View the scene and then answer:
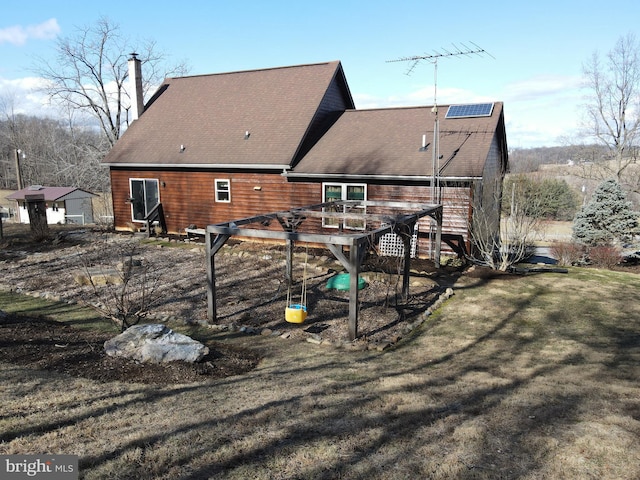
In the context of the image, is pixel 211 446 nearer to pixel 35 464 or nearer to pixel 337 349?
pixel 35 464

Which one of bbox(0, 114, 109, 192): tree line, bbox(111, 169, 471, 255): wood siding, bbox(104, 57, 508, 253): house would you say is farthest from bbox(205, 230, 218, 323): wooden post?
bbox(0, 114, 109, 192): tree line

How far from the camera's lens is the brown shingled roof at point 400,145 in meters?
14.4

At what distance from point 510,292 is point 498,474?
8147mm

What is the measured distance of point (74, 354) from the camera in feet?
22.4

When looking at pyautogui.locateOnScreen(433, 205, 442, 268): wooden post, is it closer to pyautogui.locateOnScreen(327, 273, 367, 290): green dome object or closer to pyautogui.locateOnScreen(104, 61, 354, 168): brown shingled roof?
pyautogui.locateOnScreen(327, 273, 367, 290): green dome object

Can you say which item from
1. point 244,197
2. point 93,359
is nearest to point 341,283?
point 93,359

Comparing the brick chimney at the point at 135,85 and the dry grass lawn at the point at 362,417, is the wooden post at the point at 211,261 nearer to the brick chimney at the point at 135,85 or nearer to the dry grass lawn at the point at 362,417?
the dry grass lawn at the point at 362,417

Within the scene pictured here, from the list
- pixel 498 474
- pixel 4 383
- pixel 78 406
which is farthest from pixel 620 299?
pixel 4 383

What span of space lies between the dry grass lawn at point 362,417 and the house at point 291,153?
7.63 meters

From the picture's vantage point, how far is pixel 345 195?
15781 mm

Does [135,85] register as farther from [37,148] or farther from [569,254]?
[37,148]

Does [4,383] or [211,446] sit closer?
[211,446]

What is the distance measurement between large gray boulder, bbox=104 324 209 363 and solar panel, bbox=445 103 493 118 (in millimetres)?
13463

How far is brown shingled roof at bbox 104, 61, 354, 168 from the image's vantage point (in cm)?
1759
